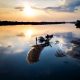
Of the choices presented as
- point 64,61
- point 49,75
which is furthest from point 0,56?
point 49,75

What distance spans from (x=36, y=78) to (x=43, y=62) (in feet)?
17.6

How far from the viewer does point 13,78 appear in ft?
49.4

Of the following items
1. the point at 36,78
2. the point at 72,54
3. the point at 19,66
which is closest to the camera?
the point at 36,78

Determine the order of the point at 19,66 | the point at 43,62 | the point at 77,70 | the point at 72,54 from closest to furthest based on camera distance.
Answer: the point at 77,70, the point at 19,66, the point at 43,62, the point at 72,54

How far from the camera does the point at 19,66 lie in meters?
18.7

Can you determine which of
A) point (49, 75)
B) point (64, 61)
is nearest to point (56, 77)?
point (49, 75)

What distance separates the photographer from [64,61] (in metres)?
20.5

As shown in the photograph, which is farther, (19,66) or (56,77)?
(19,66)

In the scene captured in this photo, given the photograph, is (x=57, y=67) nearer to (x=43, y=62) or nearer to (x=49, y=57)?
(x=43, y=62)

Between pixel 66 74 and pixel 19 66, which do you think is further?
pixel 19 66

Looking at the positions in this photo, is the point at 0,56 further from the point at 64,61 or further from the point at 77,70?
the point at 77,70

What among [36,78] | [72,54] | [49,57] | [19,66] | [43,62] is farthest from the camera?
[72,54]

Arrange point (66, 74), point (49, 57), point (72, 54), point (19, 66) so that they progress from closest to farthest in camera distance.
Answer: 1. point (66, 74)
2. point (19, 66)
3. point (49, 57)
4. point (72, 54)

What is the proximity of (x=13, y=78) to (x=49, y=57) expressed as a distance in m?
8.08
